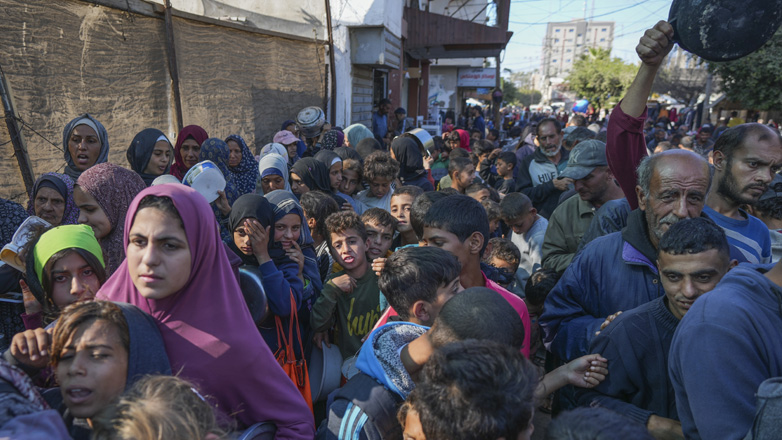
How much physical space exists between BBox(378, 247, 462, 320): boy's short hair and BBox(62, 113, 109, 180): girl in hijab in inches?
111

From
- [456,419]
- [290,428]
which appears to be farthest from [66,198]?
[456,419]

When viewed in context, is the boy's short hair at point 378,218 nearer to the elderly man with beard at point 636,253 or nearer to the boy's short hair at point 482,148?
the elderly man with beard at point 636,253

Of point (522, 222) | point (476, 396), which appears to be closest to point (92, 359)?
point (476, 396)

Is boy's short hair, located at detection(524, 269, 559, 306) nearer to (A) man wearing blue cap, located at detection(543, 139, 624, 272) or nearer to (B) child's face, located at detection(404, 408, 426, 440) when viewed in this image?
(A) man wearing blue cap, located at detection(543, 139, 624, 272)

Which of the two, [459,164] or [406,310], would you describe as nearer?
[406,310]

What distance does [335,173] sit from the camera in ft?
15.1

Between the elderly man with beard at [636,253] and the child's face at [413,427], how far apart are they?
1083 millimetres

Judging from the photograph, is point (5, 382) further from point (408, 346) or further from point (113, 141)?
point (113, 141)

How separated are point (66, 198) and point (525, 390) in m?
2.98

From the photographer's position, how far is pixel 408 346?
65.5 inches

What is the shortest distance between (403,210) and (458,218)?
1.43 meters

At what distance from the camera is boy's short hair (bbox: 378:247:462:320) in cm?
198

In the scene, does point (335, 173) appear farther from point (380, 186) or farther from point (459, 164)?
point (459, 164)

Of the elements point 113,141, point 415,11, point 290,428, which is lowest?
point 290,428
